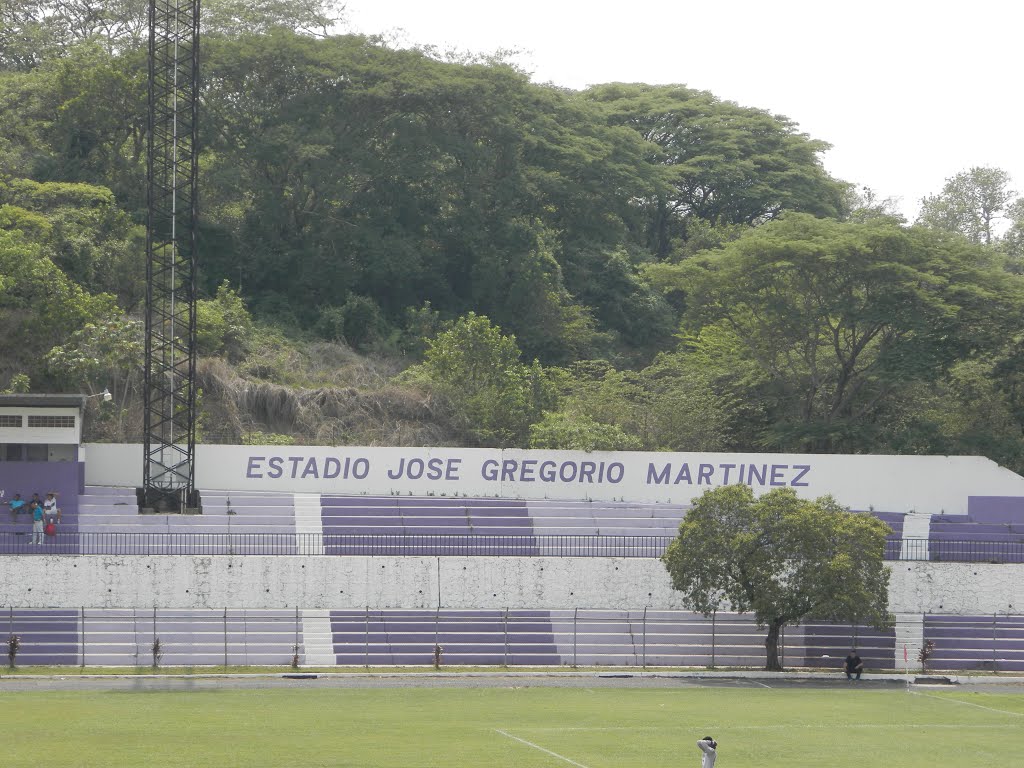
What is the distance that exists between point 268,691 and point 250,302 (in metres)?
43.0

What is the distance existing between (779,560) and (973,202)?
80.4 metres

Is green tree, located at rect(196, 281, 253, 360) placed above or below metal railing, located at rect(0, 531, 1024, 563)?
above

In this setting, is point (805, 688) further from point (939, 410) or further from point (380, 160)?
point (380, 160)

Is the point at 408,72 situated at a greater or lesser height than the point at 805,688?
greater

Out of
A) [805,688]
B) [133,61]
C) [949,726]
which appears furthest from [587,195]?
[949,726]

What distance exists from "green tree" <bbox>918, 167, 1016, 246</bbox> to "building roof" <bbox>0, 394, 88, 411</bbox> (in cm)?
7972

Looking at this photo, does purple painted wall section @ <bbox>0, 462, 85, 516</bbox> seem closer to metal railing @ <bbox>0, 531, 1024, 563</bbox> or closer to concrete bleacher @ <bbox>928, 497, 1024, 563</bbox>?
metal railing @ <bbox>0, 531, 1024, 563</bbox>

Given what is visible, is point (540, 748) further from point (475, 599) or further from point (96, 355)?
point (96, 355)

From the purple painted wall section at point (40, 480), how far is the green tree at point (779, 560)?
21.3 meters

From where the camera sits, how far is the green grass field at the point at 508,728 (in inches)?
1182

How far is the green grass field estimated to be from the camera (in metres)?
30.0

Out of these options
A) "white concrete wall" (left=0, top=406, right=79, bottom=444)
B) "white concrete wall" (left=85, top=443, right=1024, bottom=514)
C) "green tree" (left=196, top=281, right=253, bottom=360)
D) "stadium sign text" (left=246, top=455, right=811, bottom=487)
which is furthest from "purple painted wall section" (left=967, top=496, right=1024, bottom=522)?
"green tree" (left=196, top=281, right=253, bottom=360)

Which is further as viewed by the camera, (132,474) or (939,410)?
(939,410)

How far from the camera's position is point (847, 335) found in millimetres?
69500
